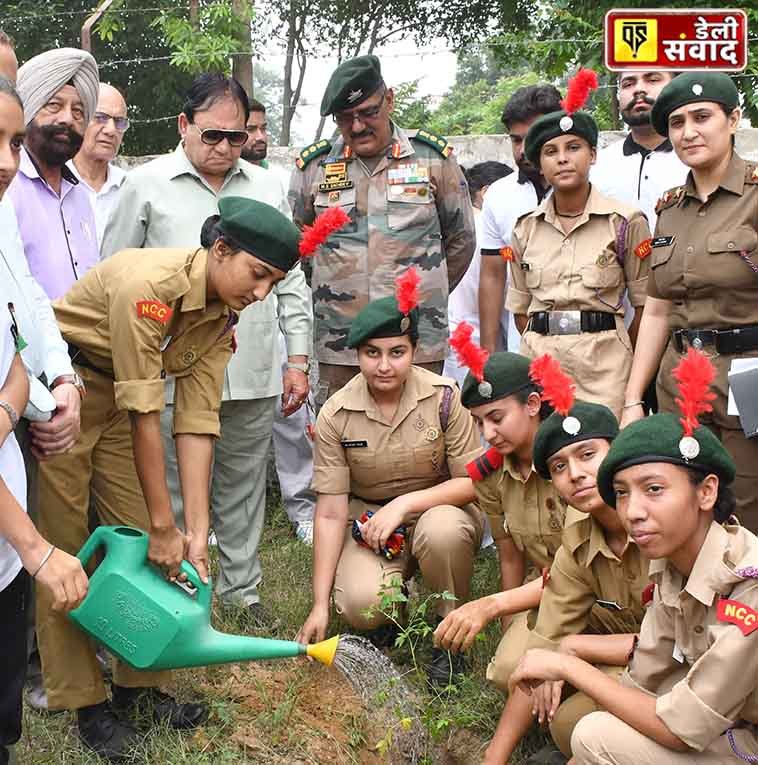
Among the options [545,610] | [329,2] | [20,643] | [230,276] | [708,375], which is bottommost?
[545,610]

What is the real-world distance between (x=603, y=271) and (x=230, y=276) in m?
1.45

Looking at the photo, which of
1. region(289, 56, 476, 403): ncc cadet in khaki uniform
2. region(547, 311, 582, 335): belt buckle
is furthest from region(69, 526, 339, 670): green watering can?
region(289, 56, 476, 403): ncc cadet in khaki uniform

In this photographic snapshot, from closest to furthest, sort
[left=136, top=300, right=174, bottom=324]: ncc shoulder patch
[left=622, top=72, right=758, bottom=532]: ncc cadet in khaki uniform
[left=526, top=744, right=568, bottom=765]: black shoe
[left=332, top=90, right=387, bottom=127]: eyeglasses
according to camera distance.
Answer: [left=136, top=300, right=174, bottom=324]: ncc shoulder patch, [left=526, top=744, right=568, bottom=765]: black shoe, [left=622, top=72, right=758, bottom=532]: ncc cadet in khaki uniform, [left=332, top=90, right=387, bottom=127]: eyeglasses

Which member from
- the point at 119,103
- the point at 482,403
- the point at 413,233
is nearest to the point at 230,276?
the point at 482,403

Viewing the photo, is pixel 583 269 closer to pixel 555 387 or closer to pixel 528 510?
pixel 528 510

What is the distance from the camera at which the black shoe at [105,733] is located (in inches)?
121

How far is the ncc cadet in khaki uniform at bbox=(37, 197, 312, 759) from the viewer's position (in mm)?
2859

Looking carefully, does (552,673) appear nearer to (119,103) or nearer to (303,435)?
(303,435)

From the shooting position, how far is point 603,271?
12.3ft

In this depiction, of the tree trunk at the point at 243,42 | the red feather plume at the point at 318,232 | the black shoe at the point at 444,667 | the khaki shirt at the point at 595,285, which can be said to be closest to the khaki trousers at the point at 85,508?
the red feather plume at the point at 318,232

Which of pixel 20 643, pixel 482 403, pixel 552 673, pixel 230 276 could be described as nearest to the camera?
pixel 20 643

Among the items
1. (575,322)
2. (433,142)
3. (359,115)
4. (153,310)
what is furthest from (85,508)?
(433,142)

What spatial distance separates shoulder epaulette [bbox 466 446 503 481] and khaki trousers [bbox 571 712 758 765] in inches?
42.2

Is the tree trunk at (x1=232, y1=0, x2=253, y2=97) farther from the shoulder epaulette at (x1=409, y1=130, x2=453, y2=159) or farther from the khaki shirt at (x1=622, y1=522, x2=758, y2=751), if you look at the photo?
the khaki shirt at (x1=622, y1=522, x2=758, y2=751)
